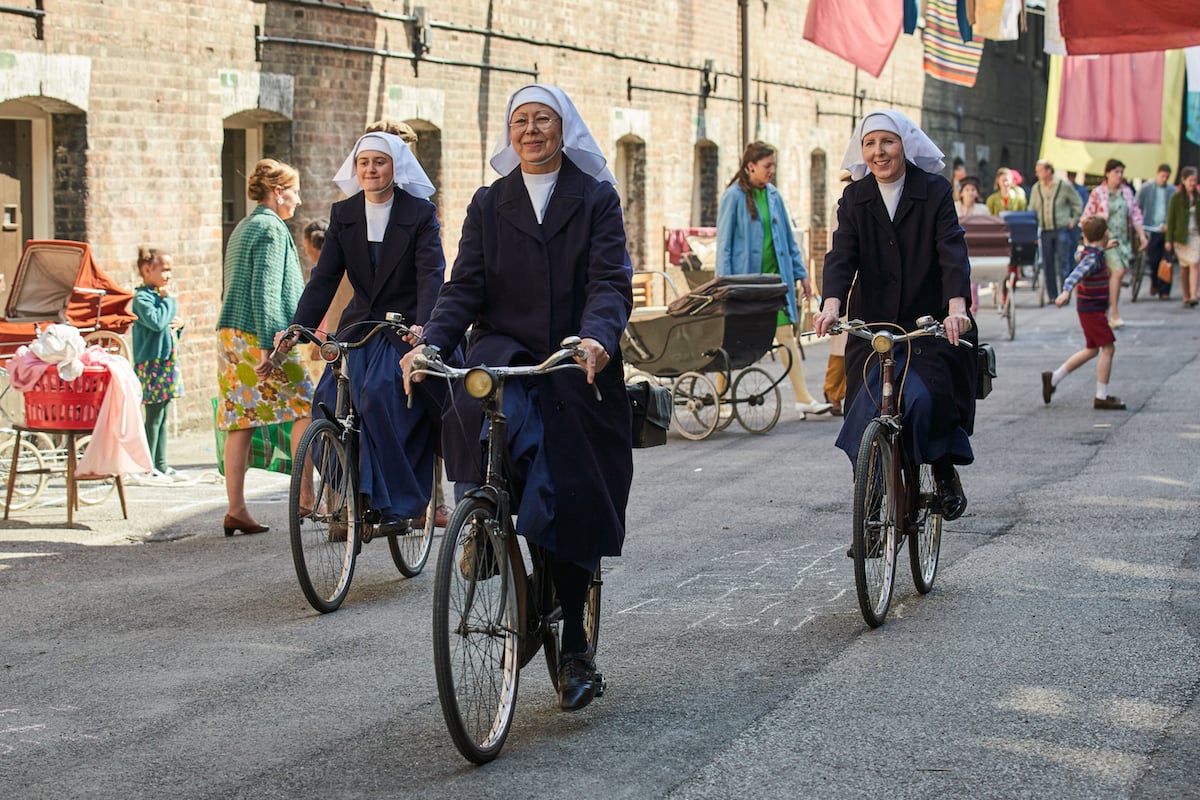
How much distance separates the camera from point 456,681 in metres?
5.04

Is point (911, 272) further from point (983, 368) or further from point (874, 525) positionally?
point (874, 525)

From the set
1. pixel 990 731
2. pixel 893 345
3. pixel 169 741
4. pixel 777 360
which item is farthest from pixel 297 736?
pixel 777 360

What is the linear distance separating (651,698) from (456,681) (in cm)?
103

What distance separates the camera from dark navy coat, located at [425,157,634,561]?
5453 millimetres

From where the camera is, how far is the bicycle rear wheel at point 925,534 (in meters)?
7.24

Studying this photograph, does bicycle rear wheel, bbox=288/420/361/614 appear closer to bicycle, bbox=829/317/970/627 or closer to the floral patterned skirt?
the floral patterned skirt

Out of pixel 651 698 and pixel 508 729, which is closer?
pixel 508 729

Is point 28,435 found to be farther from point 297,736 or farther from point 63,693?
point 297,736

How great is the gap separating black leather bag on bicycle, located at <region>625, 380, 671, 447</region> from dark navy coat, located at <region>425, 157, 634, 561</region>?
5cm

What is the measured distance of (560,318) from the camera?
566 centimetres

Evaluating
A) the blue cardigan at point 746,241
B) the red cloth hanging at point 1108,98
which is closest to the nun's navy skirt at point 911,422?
the blue cardigan at point 746,241

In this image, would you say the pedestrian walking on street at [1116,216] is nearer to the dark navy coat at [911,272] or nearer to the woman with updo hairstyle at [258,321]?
the woman with updo hairstyle at [258,321]

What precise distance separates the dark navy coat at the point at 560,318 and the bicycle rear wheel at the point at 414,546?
2.31 meters

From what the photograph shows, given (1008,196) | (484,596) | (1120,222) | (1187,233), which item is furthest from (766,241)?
(1187,233)
